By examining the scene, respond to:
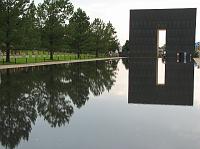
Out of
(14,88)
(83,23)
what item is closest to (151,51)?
(83,23)

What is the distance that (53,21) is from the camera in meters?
55.0

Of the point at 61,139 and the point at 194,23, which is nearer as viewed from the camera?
the point at 61,139

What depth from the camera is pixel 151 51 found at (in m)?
102

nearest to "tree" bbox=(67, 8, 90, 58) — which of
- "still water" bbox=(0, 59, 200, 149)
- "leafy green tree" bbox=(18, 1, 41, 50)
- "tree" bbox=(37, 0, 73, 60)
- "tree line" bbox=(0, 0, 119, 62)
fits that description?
"tree line" bbox=(0, 0, 119, 62)

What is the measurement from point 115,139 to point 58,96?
688cm

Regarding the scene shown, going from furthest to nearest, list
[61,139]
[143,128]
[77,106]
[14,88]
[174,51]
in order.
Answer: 1. [174,51]
2. [14,88]
3. [77,106]
4. [143,128]
5. [61,139]

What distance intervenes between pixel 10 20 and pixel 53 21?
→ 1634cm

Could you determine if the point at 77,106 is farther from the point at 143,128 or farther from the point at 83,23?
the point at 83,23

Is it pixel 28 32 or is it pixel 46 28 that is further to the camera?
pixel 46 28

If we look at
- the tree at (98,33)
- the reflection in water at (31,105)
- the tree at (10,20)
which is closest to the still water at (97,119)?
the reflection in water at (31,105)

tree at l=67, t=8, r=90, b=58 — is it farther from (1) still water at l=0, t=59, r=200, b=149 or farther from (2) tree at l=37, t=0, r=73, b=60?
(1) still water at l=0, t=59, r=200, b=149

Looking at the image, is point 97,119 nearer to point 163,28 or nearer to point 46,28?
point 46,28

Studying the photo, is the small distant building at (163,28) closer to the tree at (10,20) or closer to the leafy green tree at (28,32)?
the leafy green tree at (28,32)

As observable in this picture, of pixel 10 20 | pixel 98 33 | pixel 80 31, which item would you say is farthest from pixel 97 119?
pixel 98 33
